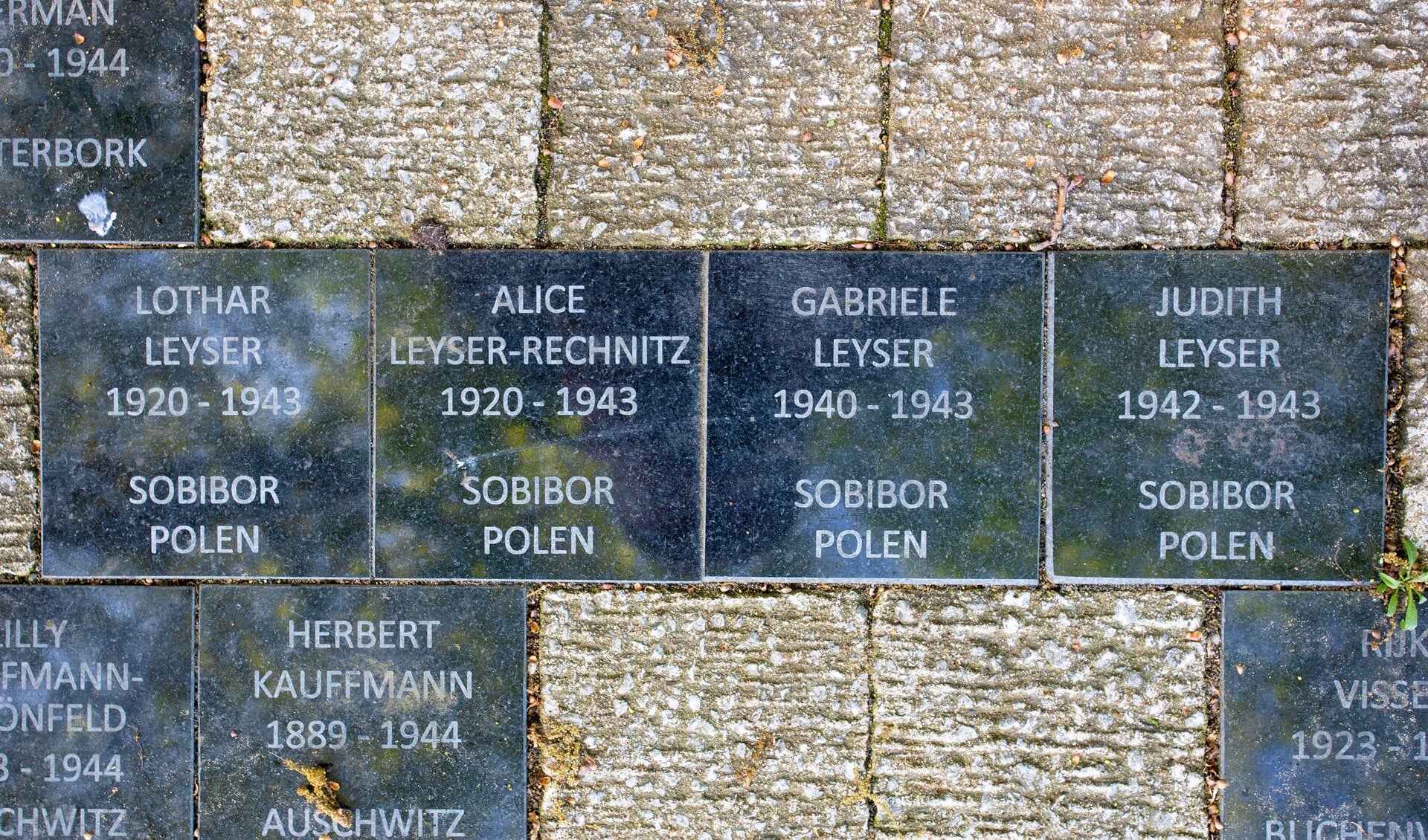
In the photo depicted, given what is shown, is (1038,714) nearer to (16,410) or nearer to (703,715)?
(703,715)

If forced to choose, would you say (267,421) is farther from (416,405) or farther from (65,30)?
(65,30)

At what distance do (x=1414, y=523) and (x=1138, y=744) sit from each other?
118 centimetres

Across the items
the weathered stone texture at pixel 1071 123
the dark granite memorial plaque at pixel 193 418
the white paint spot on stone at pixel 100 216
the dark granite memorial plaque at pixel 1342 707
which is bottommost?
the dark granite memorial plaque at pixel 1342 707

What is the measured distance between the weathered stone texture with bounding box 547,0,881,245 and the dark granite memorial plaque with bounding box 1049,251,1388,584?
84 centimetres

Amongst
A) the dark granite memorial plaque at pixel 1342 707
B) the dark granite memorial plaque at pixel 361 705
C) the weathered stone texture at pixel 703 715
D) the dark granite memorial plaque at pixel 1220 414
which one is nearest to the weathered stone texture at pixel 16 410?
the dark granite memorial plaque at pixel 361 705

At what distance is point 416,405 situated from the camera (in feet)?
8.89

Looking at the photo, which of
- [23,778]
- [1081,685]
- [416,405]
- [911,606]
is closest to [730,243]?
[416,405]

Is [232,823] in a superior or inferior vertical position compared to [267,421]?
inferior

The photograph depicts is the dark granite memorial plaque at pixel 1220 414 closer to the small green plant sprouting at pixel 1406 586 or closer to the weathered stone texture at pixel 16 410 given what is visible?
the small green plant sprouting at pixel 1406 586

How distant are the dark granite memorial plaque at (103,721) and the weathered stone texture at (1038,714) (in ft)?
7.91

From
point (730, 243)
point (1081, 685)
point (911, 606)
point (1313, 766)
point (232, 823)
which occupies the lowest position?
point (232, 823)

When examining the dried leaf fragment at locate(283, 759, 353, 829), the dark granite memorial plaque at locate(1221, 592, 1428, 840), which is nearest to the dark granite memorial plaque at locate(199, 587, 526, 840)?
the dried leaf fragment at locate(283, 759, 353, 829)

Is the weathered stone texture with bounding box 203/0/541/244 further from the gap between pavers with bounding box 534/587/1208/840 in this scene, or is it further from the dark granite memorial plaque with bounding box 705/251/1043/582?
the gap between pavers with bounding box 534/587/1208/840

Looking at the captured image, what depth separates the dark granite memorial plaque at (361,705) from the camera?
2.73 meters
